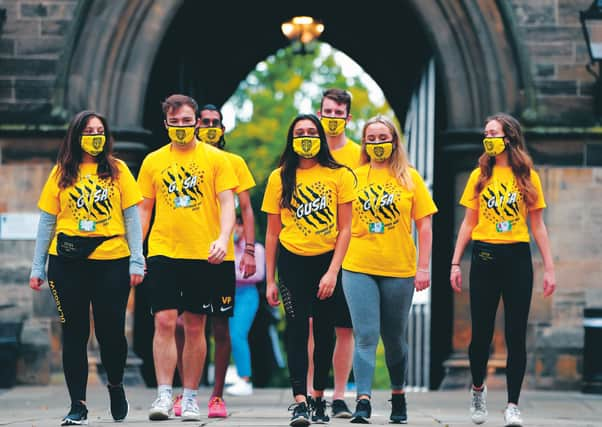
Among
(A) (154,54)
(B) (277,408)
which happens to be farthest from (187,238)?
(A) (154,54)

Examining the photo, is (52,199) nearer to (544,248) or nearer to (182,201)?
(182,201)

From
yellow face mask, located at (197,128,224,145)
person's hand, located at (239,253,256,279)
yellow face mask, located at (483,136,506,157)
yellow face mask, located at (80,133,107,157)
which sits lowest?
person's hand, located at (239,253,256,279)

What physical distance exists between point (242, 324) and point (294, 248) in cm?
389

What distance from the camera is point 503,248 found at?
8.23 m

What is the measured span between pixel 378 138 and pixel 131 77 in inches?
206

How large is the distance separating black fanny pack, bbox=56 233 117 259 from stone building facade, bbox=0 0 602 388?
4.95m

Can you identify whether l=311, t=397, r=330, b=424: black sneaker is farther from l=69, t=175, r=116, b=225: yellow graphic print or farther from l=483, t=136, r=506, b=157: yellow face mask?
l=483, t=136, r=506, b=157: yellow face mask

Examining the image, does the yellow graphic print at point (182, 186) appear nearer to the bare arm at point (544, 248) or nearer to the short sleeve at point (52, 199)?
the short sleeve at point (52, 199)

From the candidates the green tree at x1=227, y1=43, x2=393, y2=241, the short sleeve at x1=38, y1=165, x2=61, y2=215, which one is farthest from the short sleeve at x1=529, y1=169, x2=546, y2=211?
the green tree at x1=227, y1=43, x2=393, y2=241

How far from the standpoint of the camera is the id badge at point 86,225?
7859 millimetres

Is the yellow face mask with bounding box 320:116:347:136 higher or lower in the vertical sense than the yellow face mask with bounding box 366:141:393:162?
higher

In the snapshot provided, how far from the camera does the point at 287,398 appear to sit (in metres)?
11.6

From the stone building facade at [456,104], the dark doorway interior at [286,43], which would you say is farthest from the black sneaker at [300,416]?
the dark doorway interior at [286,43]

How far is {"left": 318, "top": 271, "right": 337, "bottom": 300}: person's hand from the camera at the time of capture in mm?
7996
